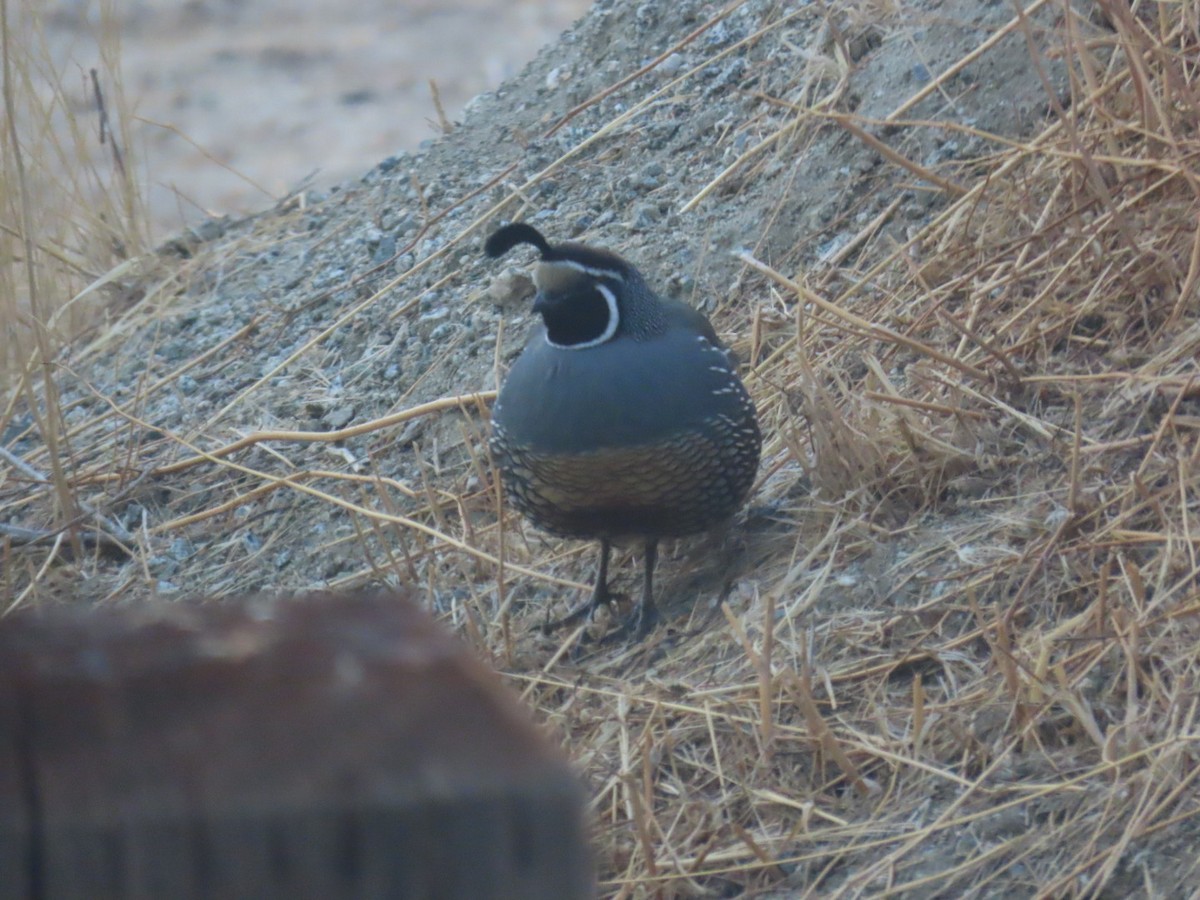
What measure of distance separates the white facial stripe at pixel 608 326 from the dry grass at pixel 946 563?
511mm

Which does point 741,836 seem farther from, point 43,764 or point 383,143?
point 383,143

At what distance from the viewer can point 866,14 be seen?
5066 millimetres

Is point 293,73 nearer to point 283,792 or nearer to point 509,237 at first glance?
point 509,237

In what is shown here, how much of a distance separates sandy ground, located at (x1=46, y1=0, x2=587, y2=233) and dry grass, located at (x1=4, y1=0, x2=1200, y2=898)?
6707mm

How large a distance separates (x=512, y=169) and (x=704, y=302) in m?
1.11

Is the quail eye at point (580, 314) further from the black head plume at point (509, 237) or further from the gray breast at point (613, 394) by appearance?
the black head plume at point (509, 237)

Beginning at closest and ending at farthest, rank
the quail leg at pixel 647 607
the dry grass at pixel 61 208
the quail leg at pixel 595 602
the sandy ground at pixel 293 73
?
the quail leg at pixel 647 607
the quail leg at pixel 595 602
the dry grass at pixel 61 208
the sandy ground at pixel 293 73

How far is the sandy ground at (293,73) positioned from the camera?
444 inches

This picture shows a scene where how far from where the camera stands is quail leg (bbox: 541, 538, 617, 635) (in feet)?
12.7

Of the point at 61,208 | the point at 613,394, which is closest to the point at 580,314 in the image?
the point at 613,394

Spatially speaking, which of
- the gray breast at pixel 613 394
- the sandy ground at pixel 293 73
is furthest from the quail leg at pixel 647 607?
the sandy ground at pixel 293 73

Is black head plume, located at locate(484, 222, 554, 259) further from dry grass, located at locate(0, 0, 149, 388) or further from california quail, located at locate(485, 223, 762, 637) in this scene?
dry grass, located at locate(0, 0, 149, 388)

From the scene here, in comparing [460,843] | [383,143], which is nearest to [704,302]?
[460,843]

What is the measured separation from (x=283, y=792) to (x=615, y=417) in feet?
8.44
